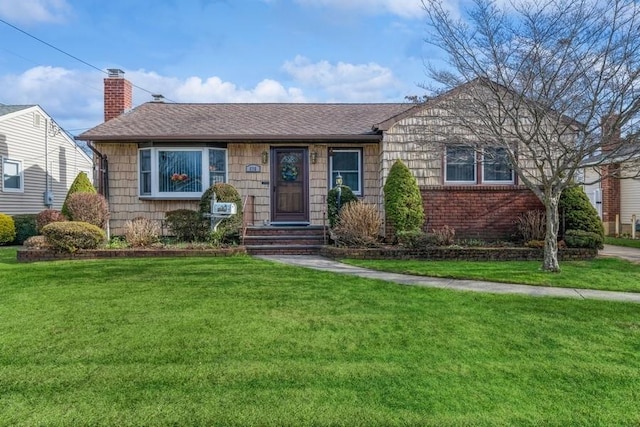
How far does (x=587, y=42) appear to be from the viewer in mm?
6965

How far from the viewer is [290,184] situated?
12.5 meters

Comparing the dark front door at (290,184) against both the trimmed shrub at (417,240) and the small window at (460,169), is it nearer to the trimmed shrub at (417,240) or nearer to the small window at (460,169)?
the trimmed shrub at (417,240)

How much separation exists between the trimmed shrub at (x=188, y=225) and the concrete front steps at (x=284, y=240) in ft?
3.57

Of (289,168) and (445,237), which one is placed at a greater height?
(289,168)

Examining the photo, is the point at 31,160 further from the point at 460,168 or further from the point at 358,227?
the point at 460,168

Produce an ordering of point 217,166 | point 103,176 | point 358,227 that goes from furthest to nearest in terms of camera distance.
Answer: point 217,166, point 103,176, point 358,227

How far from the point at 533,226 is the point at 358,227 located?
4.15 metres

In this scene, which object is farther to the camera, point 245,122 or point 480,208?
point 245,122

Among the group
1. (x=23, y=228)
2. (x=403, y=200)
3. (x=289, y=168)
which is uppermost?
(x=289, y=168)

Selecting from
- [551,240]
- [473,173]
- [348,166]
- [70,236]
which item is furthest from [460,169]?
[70,236]

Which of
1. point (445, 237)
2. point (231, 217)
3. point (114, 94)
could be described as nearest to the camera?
point (445, 237)

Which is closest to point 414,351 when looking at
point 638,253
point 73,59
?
point 638,253

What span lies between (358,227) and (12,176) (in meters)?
14.1

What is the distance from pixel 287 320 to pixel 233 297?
1290 mm
